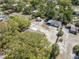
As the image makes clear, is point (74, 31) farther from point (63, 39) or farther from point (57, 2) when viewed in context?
point (57, 2)

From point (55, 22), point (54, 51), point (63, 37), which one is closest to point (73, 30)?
point (63, 37)

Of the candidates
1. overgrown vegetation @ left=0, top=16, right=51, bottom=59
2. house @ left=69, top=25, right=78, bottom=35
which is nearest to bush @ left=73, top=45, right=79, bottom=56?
overgrown vegetation @ left=0, top=16, right=51, bottom=59

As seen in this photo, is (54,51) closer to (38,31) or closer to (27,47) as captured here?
(27,47)

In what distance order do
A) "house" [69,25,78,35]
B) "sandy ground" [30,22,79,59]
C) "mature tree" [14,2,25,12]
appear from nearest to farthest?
1. "sandy ground" [30,22,79,59]
2. "house" [69,25,78,35]
3. "mature tree" [14,2,25,12]

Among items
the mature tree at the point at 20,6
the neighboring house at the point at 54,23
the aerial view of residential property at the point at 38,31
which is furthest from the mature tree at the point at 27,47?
the mature tree at the point at 20,6

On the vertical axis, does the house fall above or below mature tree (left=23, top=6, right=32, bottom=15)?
below

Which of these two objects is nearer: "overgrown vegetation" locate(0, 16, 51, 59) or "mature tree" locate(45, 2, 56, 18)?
"overgrown vegetation" locate(0, 16, 51, 59)

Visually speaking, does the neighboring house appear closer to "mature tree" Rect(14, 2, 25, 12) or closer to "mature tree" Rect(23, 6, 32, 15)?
"mature tree" Rect(23, 6, 32, 15)

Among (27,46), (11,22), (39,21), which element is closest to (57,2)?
(39,21)
